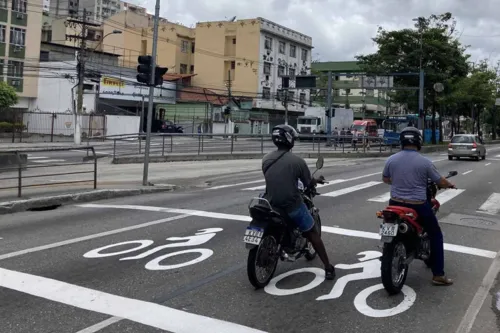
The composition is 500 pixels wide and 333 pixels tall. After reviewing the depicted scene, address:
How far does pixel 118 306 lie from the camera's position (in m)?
5.01

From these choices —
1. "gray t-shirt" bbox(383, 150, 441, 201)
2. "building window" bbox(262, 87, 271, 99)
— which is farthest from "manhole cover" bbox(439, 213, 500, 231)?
"building window" bbox(262, 87, 271, 99)

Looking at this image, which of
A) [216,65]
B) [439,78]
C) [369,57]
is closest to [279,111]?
[216,65]

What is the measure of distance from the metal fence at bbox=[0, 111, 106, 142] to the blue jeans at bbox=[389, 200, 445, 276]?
118 feet

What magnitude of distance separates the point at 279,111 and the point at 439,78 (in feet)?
98.7

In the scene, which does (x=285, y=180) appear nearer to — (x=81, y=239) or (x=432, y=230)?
(x=432, y=230)

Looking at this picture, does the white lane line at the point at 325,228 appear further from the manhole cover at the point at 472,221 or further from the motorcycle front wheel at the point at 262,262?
the motorcycle front wheel at the point at 262,262

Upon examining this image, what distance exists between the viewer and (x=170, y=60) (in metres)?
76.6

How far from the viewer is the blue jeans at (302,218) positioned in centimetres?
571

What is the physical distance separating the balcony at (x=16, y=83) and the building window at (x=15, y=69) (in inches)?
14.8

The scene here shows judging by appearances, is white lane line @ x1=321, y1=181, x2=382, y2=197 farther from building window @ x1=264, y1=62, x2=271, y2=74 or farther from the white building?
building window @ x1=264, y1=62, x2=271, y2=74

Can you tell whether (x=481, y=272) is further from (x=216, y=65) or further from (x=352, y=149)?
(x=216, y=65)

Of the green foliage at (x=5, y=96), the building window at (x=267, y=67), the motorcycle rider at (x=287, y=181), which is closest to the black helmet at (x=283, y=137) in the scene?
the motorcycle rider at (x=287, y=181)

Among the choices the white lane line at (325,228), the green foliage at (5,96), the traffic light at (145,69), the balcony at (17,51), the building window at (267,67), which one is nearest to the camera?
the white lane line at (325,228)

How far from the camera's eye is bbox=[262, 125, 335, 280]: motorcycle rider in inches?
223
